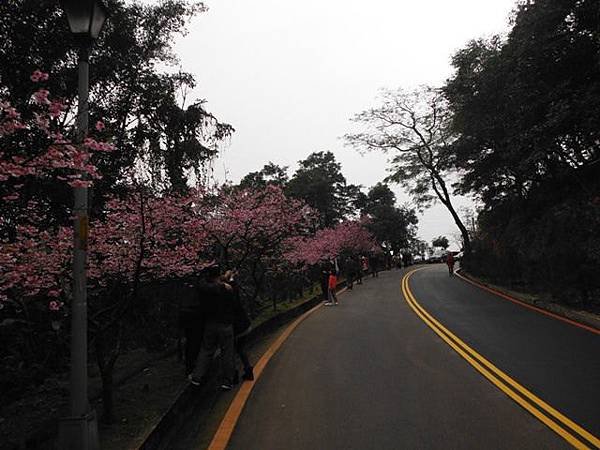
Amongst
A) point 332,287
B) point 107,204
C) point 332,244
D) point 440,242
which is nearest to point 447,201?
point 332,244

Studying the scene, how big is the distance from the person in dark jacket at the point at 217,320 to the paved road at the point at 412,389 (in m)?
0.61

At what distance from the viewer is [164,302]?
1131 cm

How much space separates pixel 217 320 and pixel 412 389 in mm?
2802

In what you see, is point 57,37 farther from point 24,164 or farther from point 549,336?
point 549,336

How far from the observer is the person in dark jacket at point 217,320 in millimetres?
6371

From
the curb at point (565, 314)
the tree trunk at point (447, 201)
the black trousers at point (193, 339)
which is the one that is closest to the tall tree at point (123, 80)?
the black trousers at point (193, 339)

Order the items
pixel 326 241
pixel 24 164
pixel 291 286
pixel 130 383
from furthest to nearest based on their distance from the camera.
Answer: pixel 326 241
pixel 291 286
pixel 130 383
pixel 24 164

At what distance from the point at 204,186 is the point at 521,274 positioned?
13.9m

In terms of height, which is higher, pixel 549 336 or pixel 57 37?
pixel 57 37

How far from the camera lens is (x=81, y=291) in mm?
4098

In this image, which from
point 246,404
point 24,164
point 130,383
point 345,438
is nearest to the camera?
point 24,164

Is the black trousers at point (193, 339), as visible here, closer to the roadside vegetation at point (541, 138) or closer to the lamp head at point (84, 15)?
the lamp head at point (84, 15)

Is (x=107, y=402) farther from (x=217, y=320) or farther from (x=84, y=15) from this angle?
(x=84, y=15)

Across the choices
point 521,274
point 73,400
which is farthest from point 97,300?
point 521,274
